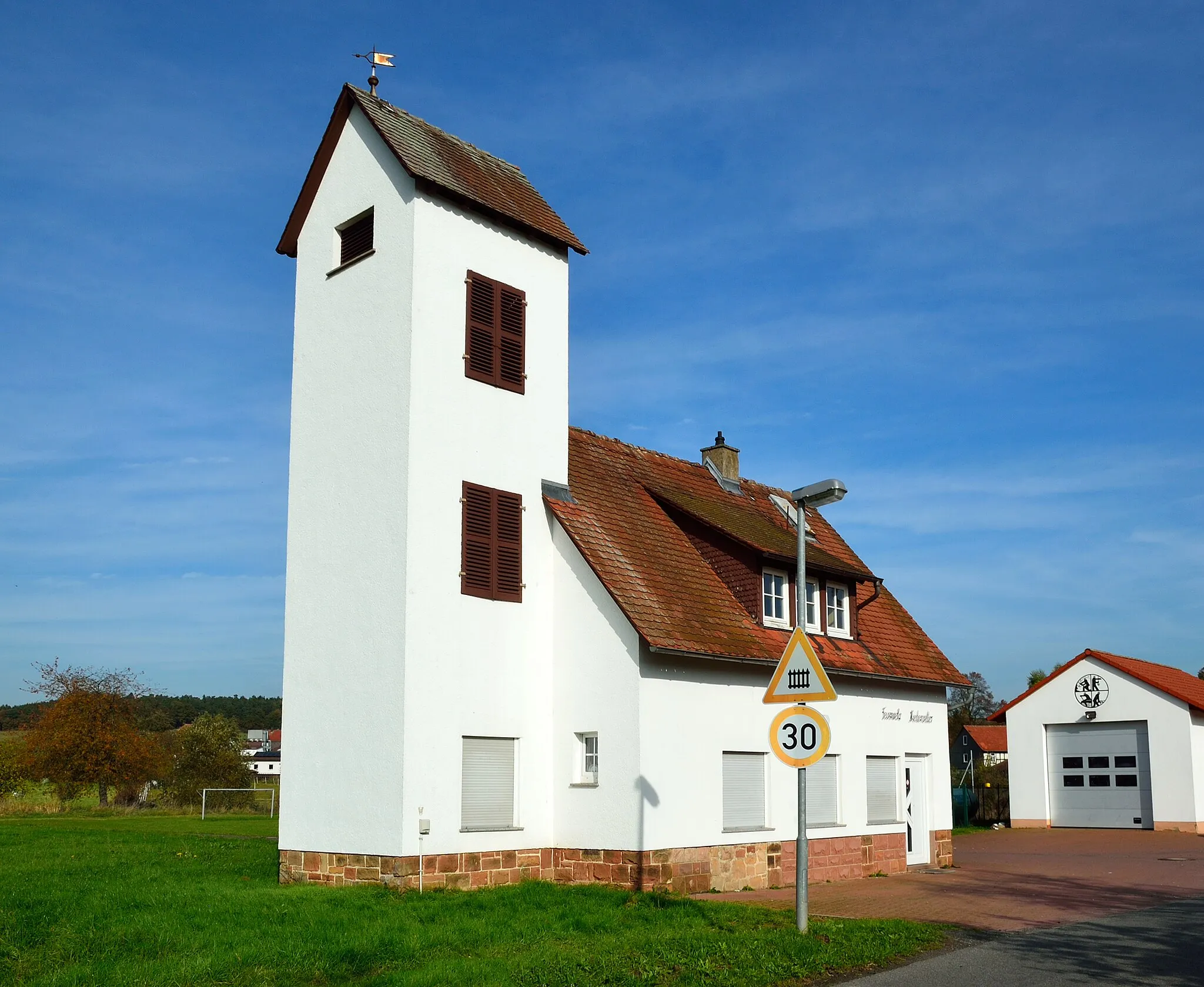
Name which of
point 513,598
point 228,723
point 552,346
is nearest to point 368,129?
point 552,346

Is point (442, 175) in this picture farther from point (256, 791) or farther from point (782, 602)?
point (256, 791)

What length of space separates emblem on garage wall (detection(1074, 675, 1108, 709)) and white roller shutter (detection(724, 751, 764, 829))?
24.2 meters

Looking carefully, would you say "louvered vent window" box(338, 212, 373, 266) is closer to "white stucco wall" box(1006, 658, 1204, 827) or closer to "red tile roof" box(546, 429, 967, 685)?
"red tile roof" box(546, 429, 967, 685)

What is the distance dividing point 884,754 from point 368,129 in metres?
14.6

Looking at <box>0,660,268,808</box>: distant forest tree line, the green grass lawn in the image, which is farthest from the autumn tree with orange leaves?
the green grass lawn

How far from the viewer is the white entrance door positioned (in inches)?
907

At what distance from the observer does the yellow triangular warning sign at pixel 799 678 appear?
12148 mm

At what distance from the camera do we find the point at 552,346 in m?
19.2

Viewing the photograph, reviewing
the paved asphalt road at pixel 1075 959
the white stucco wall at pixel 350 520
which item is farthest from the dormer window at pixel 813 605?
the white stucco wall at pixel 350 520

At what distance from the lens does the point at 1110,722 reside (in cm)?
3850

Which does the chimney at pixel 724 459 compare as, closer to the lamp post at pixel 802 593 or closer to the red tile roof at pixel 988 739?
the lamp post at pixel 802 593

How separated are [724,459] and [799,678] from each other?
13502 millimetres

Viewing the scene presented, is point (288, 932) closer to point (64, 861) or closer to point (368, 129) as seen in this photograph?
point (64, 861)

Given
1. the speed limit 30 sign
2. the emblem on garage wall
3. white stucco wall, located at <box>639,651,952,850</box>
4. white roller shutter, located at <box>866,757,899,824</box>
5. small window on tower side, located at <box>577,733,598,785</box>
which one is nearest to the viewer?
the speed limit 30 sign
